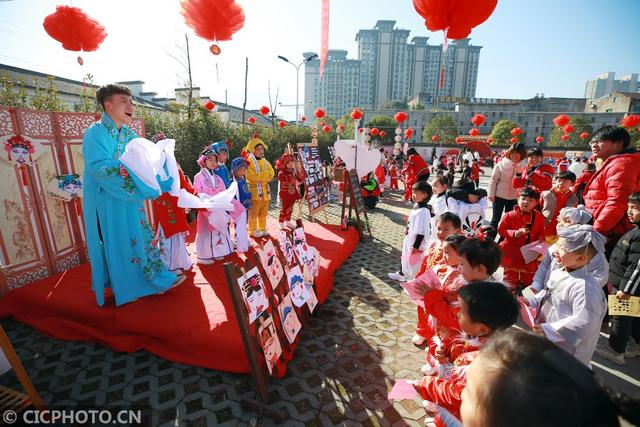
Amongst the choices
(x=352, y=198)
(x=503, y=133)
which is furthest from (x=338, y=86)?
(x=352, y=198)

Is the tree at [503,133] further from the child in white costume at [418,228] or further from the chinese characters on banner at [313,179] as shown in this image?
the child in white costume at [418,228]

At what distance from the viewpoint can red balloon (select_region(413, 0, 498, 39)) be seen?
338 cm

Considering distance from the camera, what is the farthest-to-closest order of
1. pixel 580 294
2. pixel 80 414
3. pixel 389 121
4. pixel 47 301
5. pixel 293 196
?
pixel 389 121 → pixel 293 196 → pixel 47 301 → pixel 80 414 → pixel 580 294

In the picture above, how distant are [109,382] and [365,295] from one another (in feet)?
9.30

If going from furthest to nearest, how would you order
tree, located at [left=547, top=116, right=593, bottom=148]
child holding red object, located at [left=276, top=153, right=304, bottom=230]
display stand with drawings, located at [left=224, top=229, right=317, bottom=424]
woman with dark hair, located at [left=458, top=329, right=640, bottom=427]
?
tree, located at [left=547, top=116, right=593, bottom=148] < child holding red object, located at [left=276, top=153, right=304, bottom=230] < display stand with drawings, located at [left=224, top=229, right=317, bottom=424] < woman with dark hair, located at [left=458, top=329, right=640, bottom=427]

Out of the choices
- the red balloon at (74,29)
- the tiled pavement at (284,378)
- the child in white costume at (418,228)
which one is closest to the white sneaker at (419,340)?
the tiled pavement at (284,378)

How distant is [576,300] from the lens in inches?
82.8

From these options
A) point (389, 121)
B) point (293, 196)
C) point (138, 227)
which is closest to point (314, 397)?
point (138, 227)

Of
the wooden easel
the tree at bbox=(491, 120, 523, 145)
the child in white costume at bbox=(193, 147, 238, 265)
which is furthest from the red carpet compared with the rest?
the tree at bbox=(491, 120, 523, 145)

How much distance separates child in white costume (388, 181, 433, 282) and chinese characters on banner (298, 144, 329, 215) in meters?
3.24

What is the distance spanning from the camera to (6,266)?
3.59m

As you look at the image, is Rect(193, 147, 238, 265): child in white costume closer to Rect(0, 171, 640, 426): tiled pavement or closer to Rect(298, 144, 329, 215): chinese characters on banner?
Rect(0, 171, 640, 426): tiled pavement

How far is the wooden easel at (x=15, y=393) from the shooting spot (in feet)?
6.53

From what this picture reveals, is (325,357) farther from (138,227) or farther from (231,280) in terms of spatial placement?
(138,227)
